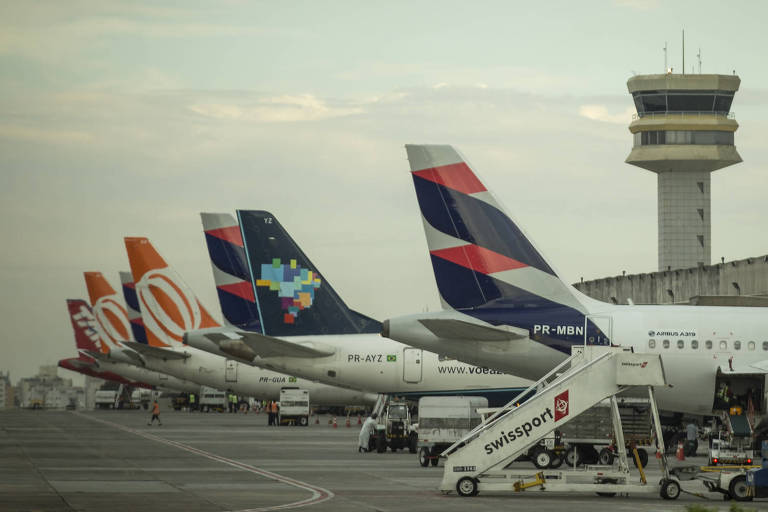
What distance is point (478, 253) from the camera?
3609 centimetres

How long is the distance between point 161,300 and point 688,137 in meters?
102

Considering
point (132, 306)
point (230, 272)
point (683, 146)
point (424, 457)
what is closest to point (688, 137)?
point (683, 146)

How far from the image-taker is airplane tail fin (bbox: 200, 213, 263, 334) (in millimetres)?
64250

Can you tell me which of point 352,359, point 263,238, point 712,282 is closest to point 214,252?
point 263,238

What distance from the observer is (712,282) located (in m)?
76.8

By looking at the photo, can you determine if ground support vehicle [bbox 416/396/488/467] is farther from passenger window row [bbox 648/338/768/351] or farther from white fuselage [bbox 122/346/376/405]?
white fuselage [bbox 122/346/376/405]

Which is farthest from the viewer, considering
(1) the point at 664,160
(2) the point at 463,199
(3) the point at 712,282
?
(1) the point at 664,160

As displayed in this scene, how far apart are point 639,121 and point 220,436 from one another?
117 m

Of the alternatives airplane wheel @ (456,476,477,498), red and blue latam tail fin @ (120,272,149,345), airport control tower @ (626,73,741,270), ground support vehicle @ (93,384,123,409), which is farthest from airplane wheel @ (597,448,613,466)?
airport control tower @ (626,73,741,270)

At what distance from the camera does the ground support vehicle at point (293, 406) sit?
7570 centimetres

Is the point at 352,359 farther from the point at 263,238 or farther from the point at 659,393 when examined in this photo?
the point at 659,393

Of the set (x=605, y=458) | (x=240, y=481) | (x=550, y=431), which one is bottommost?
(x=240, y=481)

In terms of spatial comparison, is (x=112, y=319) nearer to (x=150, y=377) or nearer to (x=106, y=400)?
(x=150, y=377)

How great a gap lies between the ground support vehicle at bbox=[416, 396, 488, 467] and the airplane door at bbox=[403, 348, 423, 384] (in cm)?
1041
